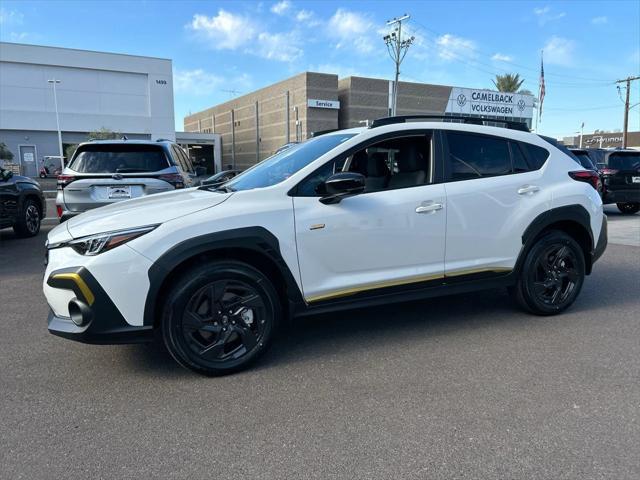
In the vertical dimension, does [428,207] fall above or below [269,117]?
below

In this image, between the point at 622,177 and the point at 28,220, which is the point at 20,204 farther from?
the point at 622,177

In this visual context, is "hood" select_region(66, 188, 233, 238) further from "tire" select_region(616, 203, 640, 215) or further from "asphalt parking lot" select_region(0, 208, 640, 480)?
"tire" select_region(616, 203, 640, 215)

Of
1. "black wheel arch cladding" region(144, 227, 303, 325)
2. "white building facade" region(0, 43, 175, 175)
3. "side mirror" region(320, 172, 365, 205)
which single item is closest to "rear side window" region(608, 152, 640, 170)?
"side mirror" region(320, 172, 365, 205)

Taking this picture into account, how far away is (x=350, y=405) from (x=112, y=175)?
520 centimetres

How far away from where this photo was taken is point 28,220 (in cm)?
920

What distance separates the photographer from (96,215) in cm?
340

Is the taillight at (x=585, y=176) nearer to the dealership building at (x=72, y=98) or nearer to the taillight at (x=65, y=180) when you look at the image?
the taillight at (x=65, y=180)

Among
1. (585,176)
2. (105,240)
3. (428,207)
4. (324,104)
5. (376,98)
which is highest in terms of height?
(376,98)

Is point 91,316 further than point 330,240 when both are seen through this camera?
No

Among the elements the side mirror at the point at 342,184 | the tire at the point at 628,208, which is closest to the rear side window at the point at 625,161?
the tire at the point at 628,208

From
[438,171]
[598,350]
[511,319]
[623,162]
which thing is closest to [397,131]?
[438,171]

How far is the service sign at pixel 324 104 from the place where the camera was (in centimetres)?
4784

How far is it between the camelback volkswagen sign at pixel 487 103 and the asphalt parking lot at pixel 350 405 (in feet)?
175

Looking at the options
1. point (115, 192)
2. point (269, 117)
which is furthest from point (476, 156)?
point (269, 117)
